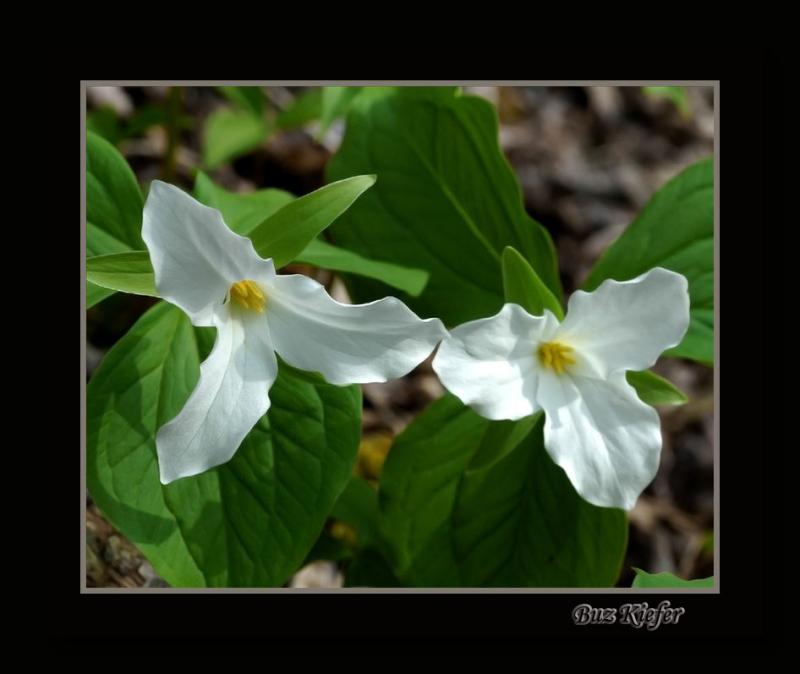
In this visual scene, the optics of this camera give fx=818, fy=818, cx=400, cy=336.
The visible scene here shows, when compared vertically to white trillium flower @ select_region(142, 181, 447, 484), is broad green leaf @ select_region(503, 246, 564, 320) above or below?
above

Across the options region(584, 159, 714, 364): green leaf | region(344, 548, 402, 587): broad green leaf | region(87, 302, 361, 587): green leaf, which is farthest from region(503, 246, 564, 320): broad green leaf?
region(344, 548, 402, 587): broad green leaf

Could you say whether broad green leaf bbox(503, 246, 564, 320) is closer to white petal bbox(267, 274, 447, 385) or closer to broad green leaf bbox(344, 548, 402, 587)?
white petal bbox(267, 274, 447, 385)

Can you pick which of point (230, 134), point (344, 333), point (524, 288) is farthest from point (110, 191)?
point (230, 134)

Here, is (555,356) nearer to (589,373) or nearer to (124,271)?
(589,373)

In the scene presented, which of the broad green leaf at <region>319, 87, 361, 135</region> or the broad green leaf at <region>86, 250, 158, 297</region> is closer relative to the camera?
the broad green leaf at <region>86, 250, 158, 297</region>

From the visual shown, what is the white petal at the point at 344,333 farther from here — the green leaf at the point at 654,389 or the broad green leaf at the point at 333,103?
the broad green leaf at the point at 333,103

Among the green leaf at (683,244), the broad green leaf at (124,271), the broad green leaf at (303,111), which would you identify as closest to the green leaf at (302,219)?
Answer: the broad green leaf at (124,271)
